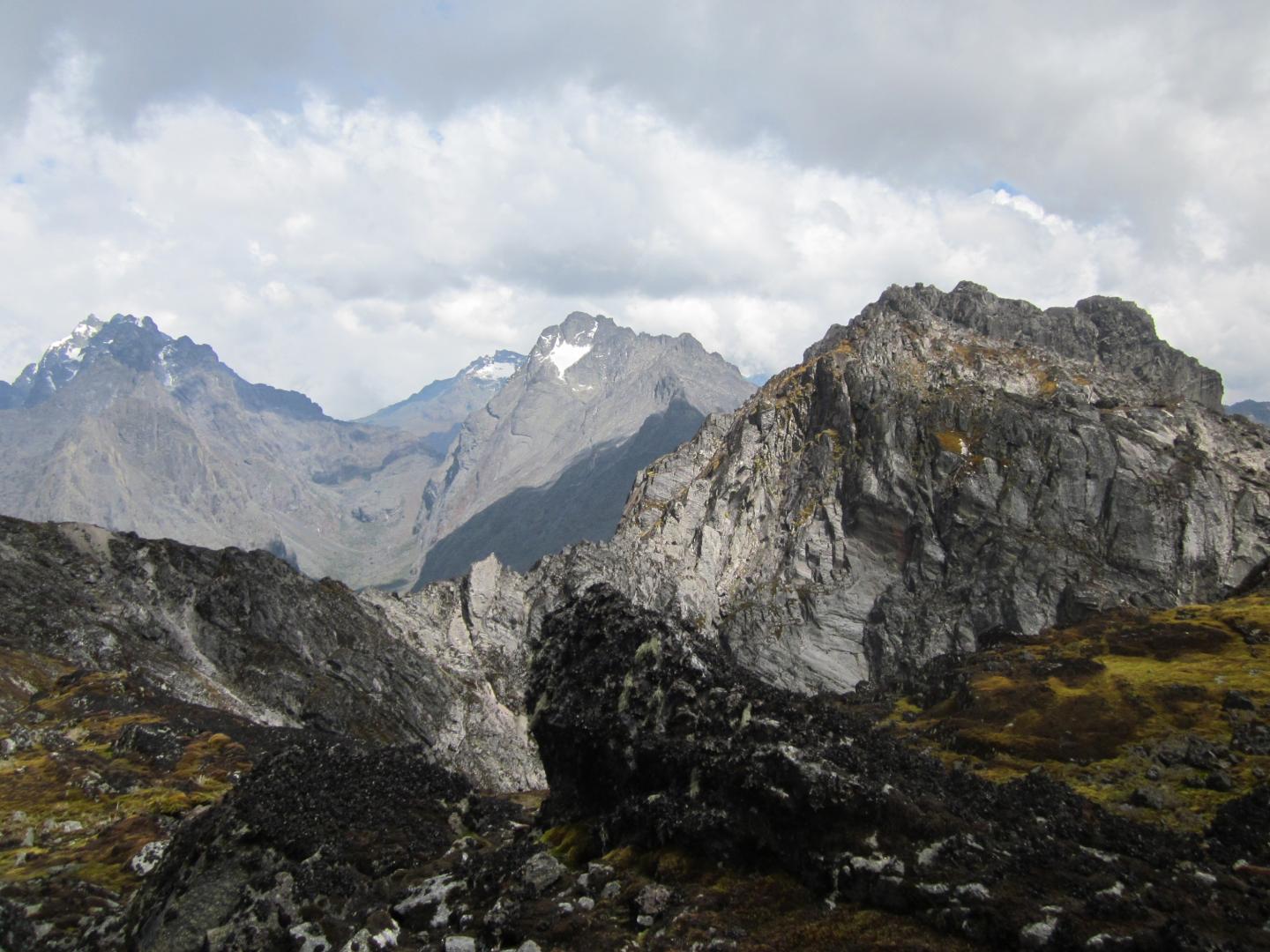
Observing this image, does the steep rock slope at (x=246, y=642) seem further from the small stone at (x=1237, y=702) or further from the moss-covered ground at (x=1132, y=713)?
the small stone at (x=1237, y=702)

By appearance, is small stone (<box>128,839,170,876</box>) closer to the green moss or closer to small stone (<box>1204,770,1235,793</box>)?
the green moss

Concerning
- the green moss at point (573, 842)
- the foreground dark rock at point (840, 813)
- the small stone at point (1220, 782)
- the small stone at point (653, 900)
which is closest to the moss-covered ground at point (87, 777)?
the green moss at point (573, 842)

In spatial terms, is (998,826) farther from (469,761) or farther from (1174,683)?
(469,761)

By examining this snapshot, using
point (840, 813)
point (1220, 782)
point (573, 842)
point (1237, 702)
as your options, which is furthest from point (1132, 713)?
point (840, 813)

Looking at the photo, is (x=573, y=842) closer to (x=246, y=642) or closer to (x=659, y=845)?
(x=659, y=845)

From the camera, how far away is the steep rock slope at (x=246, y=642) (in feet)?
370

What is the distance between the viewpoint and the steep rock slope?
112750 millimetres

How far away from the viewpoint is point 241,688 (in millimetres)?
122562

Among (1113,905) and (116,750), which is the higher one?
(1113,905)

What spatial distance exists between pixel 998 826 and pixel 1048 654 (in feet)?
346

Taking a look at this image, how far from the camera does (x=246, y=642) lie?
13138 centimetres

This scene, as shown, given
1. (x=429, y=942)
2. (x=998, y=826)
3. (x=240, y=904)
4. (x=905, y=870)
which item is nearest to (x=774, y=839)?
(x=905, y=870)

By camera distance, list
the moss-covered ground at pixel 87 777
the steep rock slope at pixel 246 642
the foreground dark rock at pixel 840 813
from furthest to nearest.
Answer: the steep rock slope at pixel 246 642
the moss-covered ground at pixel 87 777
the foreground dark rock at pixel 840 813

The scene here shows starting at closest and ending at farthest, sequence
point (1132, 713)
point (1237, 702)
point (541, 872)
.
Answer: point (541, 872) < point (1237, 702) < point (1132, 713)
